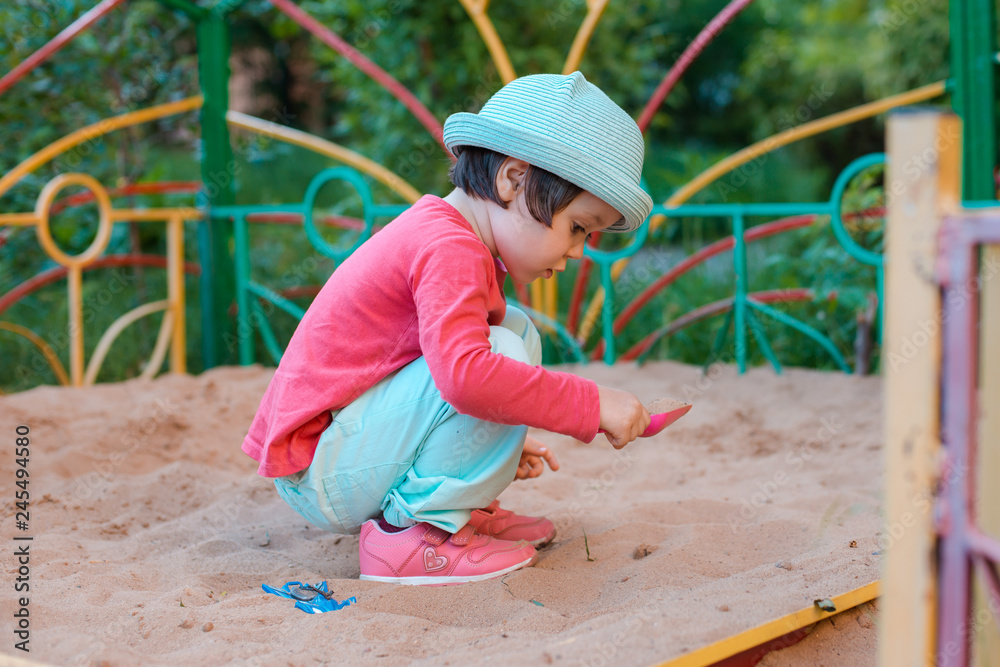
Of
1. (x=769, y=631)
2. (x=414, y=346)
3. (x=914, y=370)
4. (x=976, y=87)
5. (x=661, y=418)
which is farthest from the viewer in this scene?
(x=976, y=87)

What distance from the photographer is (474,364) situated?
52.3 inches

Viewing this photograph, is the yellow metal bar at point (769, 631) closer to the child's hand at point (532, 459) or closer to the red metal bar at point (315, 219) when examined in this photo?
the child's hand at point (532, 459)

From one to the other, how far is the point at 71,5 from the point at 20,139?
0.64m

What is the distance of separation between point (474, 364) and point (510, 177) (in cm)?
36

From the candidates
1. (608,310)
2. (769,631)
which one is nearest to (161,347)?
(608,310)

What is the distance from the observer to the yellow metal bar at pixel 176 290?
3.47 m

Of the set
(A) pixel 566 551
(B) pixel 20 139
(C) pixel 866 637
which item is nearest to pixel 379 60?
(B) pixel 20 139

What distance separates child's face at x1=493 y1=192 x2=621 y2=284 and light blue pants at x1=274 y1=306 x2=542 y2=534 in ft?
0.46

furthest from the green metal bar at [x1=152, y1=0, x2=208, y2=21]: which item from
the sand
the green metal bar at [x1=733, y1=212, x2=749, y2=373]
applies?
the green metal bar at [x1=733, y1=212, x2=749, y2=373]

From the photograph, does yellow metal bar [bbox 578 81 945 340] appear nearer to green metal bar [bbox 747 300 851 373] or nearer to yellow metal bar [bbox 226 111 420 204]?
green metal bar [bbox 747 300 851 373]

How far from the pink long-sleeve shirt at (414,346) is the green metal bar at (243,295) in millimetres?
1896

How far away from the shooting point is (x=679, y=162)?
6.42 metres

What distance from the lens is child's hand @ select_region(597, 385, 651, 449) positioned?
4.61 feet

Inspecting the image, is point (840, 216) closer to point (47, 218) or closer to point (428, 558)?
point (428, 558)
